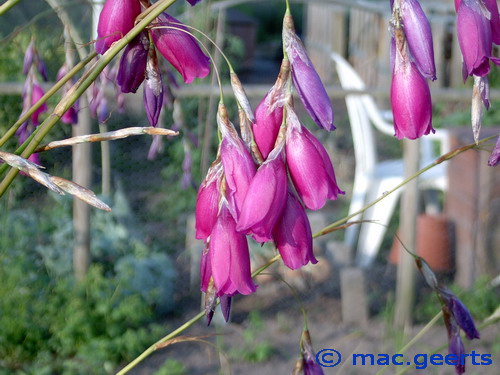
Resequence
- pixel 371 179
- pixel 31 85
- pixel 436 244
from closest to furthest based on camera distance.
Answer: pixel 31 85
pixel 436 244
pixel 371 179

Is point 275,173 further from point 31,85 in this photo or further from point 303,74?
point 31,85

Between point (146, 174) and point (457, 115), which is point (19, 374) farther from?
point (457, 115)

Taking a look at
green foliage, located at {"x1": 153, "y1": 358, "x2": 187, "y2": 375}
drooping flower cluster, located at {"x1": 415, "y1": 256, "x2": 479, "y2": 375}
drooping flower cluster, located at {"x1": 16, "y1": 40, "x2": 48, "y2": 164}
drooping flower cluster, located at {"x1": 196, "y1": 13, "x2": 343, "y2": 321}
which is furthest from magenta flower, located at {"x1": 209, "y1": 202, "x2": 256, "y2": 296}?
green foliage, located at {"x1": 153, "y1": 358, "x2": 187, "y2": 375}

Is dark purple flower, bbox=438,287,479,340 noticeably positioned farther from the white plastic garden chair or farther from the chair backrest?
the chair backrest

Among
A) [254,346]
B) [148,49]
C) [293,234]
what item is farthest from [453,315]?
[254,346]

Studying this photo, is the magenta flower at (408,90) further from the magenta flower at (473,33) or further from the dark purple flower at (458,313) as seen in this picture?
the dark purple flower at (458,313)

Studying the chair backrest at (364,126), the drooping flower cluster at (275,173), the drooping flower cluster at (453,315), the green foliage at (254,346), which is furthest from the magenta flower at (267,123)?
the chair backrest at (364,126)

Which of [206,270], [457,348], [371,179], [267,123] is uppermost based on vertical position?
[267,123]

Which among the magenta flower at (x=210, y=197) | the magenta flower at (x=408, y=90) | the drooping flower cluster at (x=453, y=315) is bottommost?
the drooping flower cluster at (x=453, y=315)
